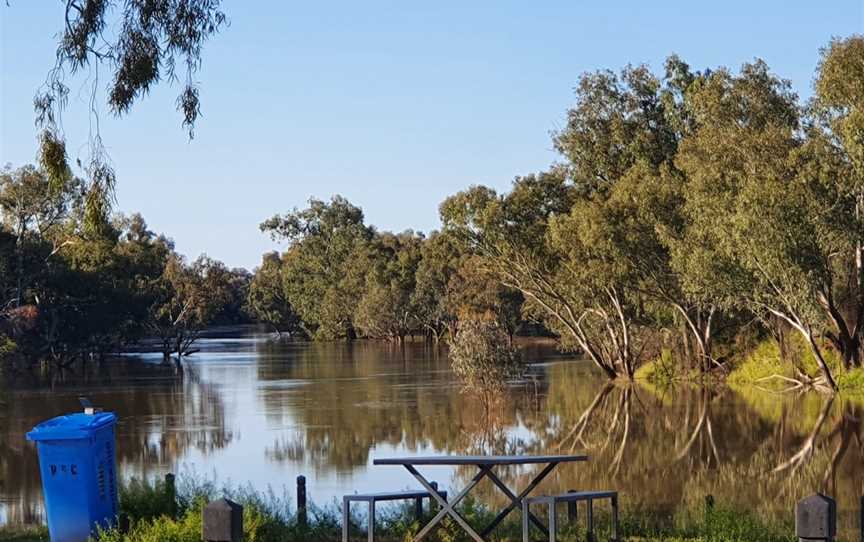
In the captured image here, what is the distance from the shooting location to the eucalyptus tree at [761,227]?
35.8 m

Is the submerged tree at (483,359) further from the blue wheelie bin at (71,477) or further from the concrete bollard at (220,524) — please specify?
the concrete bollard at (220,524)

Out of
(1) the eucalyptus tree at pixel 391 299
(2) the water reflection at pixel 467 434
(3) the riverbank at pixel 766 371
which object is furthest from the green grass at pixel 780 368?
(1) the eucalyptus tree at pixel 391 299

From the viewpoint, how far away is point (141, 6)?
1600 centimetres

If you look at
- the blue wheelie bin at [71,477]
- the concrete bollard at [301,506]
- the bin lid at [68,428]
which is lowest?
the concrete bollard at [301,506]

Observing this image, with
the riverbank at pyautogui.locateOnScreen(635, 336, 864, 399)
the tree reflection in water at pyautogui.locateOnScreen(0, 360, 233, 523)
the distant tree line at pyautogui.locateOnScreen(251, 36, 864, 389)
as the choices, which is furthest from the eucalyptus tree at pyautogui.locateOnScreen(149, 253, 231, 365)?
the riverbank at pyautogui.locateOnScreen(635, 336, 864, 399)

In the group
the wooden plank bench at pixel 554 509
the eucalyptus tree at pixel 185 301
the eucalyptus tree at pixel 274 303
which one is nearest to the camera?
the wooden plank bench at pixel 554 509

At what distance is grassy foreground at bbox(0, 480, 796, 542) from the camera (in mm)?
11891

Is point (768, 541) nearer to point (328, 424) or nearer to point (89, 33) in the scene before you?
point (89, 33)

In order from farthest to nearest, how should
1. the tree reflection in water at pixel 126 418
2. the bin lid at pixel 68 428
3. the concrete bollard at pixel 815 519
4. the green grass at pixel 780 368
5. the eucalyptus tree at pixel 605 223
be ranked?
the eucalyptus tree at pixel 605 223 → the green grass at pixel 780 368 → the tree reflection in water at pixel 126 418 → the bin lid at pixel 68 428 → the concrete bollard at pixel 815 519

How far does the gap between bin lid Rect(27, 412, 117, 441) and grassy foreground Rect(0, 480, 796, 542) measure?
3.24ft

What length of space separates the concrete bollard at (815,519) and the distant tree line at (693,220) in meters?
30.0

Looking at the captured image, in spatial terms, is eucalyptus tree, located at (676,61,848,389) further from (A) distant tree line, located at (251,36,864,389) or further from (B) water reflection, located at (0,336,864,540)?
(B) water reflection, located at (0,336,864,540)

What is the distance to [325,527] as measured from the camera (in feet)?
42.7

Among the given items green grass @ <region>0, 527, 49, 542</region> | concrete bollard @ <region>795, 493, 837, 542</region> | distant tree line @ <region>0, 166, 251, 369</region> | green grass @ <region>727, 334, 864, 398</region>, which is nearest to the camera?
concrete bollard @ <region>795, 493, 837, 542</region>
